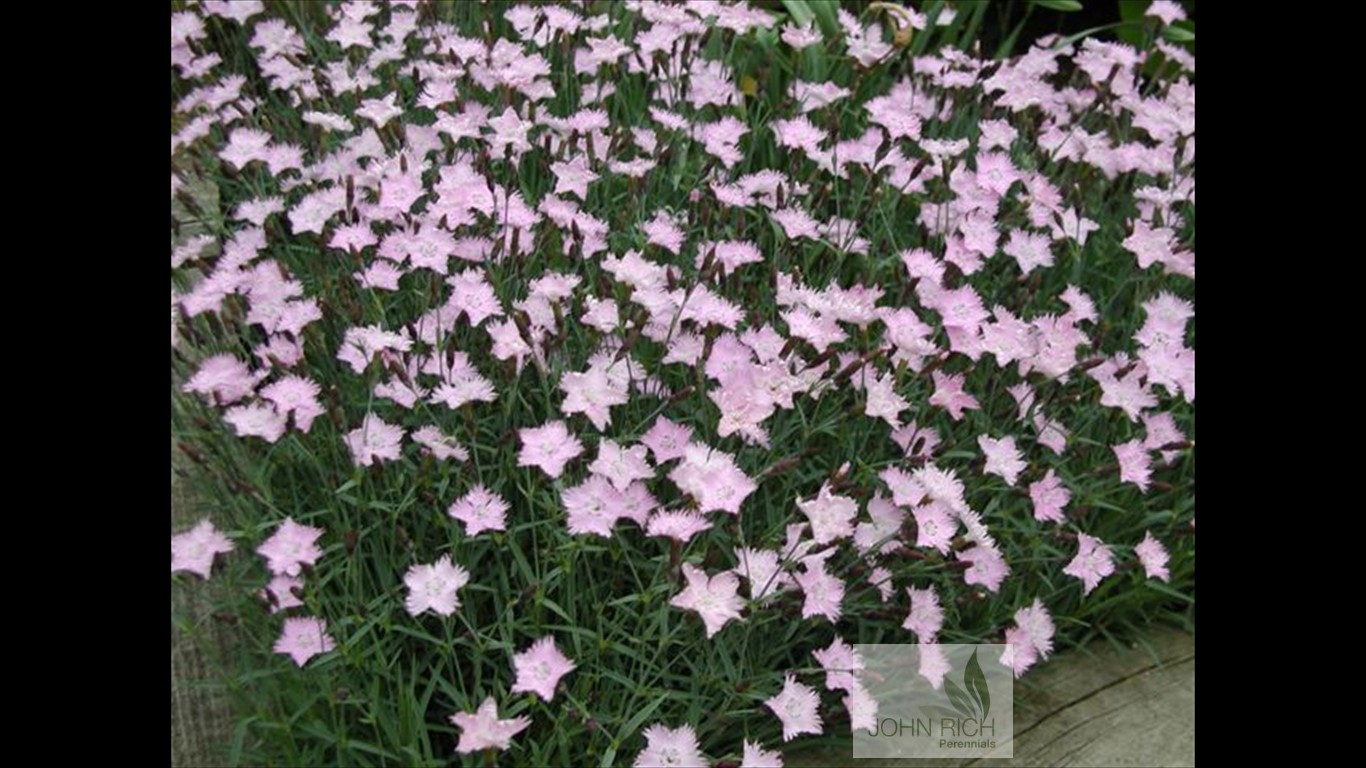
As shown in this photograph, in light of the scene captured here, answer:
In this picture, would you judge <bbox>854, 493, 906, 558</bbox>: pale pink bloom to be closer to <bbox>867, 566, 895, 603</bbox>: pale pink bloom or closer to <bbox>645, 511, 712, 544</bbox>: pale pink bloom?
<bbox>867, 566, 895, 603</bbox>: pale pink bloom

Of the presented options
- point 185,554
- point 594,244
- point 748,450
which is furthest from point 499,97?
point 185,554

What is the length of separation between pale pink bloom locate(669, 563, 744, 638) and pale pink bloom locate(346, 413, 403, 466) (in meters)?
0.47

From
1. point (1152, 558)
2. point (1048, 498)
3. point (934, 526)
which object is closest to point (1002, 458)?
point (1048, 498)

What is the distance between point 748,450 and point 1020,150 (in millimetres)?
1217

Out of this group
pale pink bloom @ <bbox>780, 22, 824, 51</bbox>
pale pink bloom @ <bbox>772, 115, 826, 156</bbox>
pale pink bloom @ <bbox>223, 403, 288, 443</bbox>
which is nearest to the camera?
pale pink bloom @ <bbox>223, 403, 288, 443</bbox>

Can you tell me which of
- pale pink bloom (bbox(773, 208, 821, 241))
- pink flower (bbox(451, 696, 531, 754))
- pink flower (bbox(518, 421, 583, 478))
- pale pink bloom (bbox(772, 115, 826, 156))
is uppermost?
pale pink bloom (bbox(772, 115, 826, 156))

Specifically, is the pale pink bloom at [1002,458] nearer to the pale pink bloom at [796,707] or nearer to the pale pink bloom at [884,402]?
the pale pink bloom at [884,402]

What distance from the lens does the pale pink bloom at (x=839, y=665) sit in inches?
72.3

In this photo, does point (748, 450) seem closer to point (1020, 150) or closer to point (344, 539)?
point (344, 539)

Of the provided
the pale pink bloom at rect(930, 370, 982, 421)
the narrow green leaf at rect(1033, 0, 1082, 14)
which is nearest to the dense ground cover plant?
the pale pink bloom at rect(930, 370, 982, 421)

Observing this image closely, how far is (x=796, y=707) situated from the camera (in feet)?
5.93

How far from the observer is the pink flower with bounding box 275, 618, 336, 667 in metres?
1.75

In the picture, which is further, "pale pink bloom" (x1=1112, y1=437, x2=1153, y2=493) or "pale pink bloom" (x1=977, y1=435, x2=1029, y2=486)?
"pale pink bloom" (x1=1112, y1=437, x2=1153, y2=493)

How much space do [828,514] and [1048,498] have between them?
452 mm
